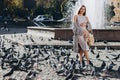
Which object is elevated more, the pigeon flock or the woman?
the woman

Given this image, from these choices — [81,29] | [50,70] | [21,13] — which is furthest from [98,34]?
[21,13]

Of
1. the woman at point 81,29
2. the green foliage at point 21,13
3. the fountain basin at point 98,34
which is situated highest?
the woman at point 81,29

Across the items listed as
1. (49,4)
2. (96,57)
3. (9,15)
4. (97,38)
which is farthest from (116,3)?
(96,57)

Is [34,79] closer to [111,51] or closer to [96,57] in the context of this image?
[96,57]

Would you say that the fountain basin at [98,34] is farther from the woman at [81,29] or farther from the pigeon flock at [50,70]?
the woman at [81,29]

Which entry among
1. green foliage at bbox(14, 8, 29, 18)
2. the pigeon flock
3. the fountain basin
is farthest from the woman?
green foliage at bbox(14, 8, 29, 18)

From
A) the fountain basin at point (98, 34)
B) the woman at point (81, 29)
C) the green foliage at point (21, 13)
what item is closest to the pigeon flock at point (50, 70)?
the woman at point (81, 29)

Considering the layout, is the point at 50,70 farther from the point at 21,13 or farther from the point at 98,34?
the point at 21,13

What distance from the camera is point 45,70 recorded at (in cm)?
1104

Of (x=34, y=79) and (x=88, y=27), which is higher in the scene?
(x=88, y=27)

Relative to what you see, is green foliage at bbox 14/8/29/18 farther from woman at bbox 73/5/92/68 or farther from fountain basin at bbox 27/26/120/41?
woman at bbox 73/5/92/68

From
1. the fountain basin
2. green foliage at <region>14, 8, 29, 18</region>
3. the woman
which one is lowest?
green foliage at <region>14, 8, 29, 18</region>

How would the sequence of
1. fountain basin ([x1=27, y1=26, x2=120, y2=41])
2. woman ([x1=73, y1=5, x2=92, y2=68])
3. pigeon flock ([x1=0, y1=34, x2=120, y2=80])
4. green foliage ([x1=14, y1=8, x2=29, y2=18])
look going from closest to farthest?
1. pigeon flock ([x1=0, y1=34, x2=120, y2=80])
2. woman ([x1=73, y1=5, x2=92, y2=68])
3. fountain basin ([x1=27, y1=26, x2=120, y2=41])
4. green foliage ([x1=14, y1=8, x2=29, y2=18])

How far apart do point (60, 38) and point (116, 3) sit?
62.1 m
